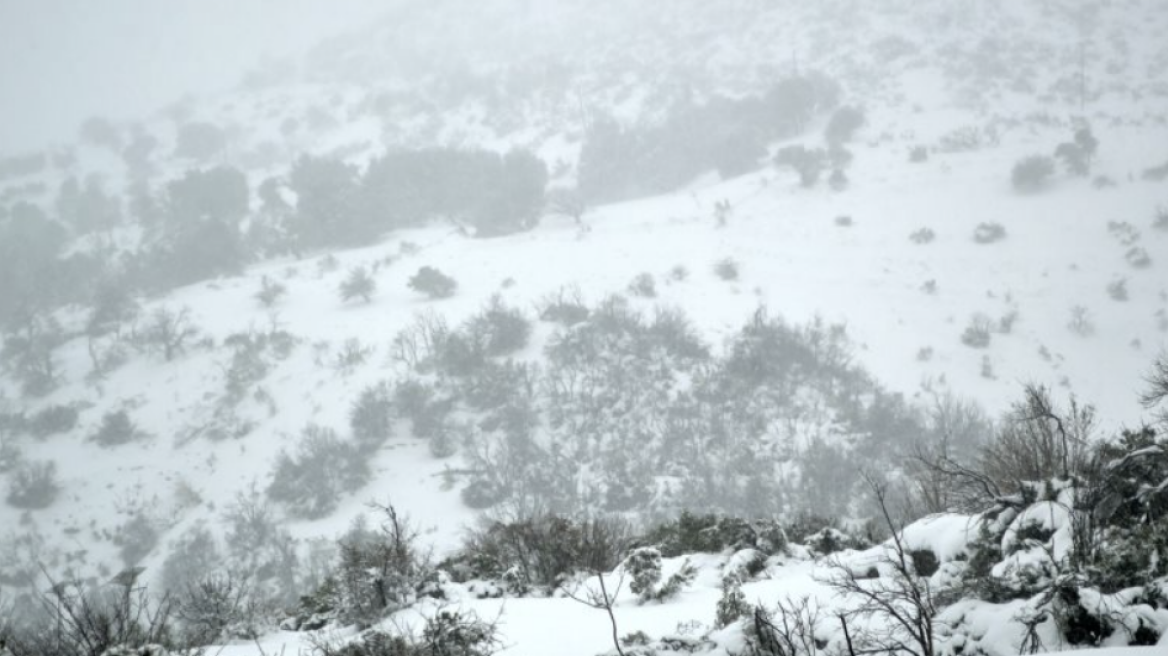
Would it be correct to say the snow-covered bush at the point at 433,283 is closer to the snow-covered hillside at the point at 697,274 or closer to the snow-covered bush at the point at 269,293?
the snow-covered hillside at the point at 697,274

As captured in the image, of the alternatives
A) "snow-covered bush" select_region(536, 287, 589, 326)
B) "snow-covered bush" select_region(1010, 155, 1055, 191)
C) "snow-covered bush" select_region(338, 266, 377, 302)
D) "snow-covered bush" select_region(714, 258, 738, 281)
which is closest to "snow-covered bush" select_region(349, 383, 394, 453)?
"snow-covered bush" select_region(536, 287, 589, 326)

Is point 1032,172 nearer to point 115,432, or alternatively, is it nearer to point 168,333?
point 168,333

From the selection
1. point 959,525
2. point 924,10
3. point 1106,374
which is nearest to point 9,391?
point 959,525

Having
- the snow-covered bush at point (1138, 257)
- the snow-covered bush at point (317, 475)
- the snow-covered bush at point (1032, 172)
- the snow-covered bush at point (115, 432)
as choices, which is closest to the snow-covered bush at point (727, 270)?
the snow-covered bush at point (1138, 257)

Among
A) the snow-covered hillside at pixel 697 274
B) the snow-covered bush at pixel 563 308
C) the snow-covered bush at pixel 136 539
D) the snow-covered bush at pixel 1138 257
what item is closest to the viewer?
the snow-covered bush at pixel 136 539

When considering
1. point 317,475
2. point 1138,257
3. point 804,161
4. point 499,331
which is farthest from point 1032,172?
point 317,475

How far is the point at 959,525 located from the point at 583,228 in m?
26.3

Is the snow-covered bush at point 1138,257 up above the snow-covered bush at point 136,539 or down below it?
above

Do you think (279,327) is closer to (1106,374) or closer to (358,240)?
(358,240)

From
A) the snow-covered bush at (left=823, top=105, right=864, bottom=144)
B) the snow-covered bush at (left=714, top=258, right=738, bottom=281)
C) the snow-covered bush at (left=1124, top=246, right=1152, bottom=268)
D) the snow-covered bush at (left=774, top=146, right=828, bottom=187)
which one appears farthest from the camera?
the snow-covered bush at (left=823, top=105, right=864, bottom=144)

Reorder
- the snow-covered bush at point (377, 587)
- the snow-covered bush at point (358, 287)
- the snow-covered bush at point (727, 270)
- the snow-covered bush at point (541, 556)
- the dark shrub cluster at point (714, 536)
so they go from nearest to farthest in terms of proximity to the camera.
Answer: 1. the snow-covered bush at point (377, 587)
2. the dark shrub cluster at point (714, 536)
3. the snow-covered bush at point (541, 556)
4. the snow-covered bush at point (727, 270)
5. the snow-covered bush at point (358, 287)

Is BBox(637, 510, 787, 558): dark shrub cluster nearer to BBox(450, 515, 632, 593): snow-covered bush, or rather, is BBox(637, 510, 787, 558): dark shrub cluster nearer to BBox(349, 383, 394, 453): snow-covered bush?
BBox(450, 515, 632, 593): snow-covered bush

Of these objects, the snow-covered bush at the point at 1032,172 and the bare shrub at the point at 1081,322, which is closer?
the bare shrub at the point at 1081,322

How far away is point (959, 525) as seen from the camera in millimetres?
5711
